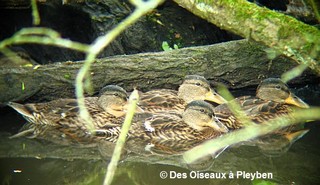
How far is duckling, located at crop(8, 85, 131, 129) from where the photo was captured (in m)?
7.83

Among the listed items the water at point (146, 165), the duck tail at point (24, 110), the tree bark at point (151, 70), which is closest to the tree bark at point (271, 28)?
the water at point (146, 165)

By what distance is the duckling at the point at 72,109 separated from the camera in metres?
7.83

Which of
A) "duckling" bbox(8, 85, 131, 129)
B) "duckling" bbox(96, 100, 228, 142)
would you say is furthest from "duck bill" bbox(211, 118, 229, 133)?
"duckling" bbox(8, 85, 131, 129)

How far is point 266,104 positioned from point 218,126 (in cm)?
82

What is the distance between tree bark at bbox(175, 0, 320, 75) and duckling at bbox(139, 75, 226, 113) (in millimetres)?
1892

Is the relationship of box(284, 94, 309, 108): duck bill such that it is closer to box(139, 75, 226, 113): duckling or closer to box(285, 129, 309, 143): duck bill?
box(285, 129, 309, 143): duck bill

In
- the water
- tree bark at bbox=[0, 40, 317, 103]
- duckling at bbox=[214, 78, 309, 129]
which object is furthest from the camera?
tree bark at bbox=[0, 40, 317, 103]

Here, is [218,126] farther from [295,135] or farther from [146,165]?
[146,165]

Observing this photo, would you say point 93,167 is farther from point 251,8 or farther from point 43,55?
point 43,55

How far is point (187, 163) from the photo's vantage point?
6.65 metres

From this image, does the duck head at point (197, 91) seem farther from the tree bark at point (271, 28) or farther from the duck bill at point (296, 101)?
the tree bark at point (271, 28)

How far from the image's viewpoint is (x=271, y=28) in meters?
5.55

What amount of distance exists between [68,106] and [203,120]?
183cm

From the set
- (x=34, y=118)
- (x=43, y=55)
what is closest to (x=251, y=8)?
(x=34, y=118)
